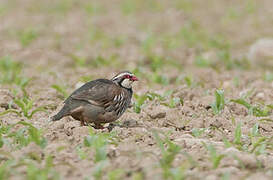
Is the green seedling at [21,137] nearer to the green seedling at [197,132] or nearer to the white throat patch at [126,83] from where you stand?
the white throat patch at [126,83]

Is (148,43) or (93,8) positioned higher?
(93,8)

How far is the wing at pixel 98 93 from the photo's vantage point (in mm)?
6812

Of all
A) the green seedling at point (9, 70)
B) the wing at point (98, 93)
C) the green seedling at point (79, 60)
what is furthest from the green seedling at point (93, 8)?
the wing at point (98, 93)

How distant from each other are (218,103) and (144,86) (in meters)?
2.33

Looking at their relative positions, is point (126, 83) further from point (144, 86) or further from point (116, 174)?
point (116, 174)

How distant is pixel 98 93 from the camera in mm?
6875

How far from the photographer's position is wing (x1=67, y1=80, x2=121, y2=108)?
681 cm

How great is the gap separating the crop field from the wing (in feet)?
1.00

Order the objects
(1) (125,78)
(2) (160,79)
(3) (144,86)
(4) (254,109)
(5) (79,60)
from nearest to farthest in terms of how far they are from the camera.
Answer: (1) (125,78) → (4) (254,109) → (3) (144,86) → (2) (160,79) → (5) (79,60)

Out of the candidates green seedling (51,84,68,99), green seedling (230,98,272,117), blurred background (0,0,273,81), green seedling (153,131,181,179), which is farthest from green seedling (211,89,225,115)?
blurred background (0,0,273,81)

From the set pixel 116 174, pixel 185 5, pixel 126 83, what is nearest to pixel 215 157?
pixel 116 174

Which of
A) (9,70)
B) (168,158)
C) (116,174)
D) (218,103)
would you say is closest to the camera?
(116,174)

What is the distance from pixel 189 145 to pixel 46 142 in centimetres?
142

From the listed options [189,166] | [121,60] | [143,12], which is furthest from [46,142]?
[143,12]
